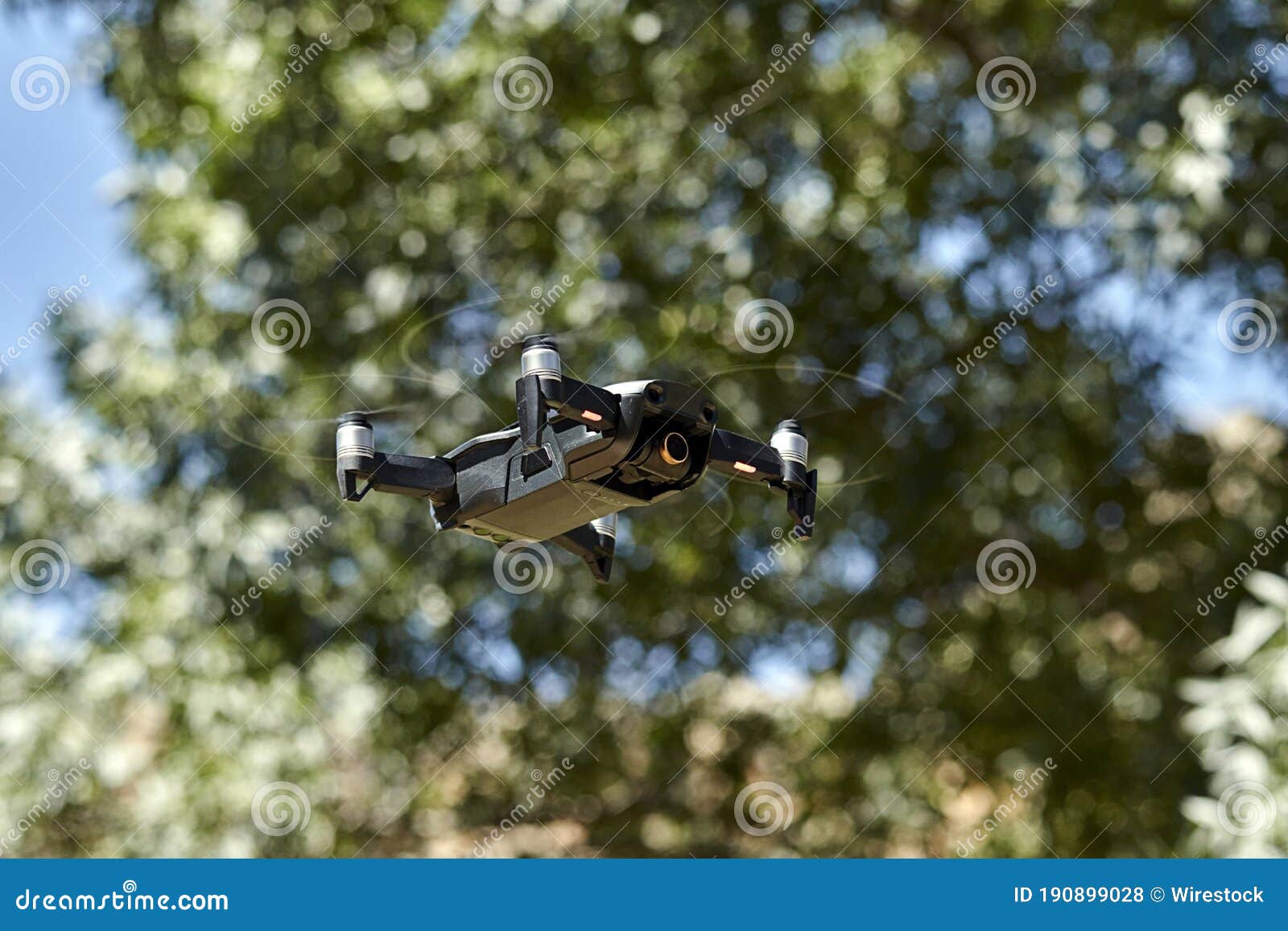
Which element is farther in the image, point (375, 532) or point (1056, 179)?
point (375, 532)

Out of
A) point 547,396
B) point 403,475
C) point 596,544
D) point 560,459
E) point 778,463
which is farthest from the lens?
point 596,544

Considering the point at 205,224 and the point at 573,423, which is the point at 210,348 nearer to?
the point at 205,224

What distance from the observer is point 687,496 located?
26.5 ft

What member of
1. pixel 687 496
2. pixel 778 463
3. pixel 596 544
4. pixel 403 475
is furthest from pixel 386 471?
pixel 687 496

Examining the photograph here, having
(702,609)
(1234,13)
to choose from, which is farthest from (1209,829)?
(1234,13)

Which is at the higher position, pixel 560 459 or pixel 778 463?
pixel 778 463

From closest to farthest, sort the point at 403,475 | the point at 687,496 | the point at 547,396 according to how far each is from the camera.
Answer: the point at 547,396 < the point at 403,475 < the point at 687,496

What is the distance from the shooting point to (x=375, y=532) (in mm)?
8367

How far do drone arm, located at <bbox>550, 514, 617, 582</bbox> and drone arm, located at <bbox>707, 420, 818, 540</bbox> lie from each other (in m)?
0.41

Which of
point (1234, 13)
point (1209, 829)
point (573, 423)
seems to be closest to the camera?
point (573, 423)

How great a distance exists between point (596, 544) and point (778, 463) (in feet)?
1.76

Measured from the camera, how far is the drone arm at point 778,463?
3270 mm

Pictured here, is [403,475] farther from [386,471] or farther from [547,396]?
[547,396]

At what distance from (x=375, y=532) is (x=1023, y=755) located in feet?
11.5
